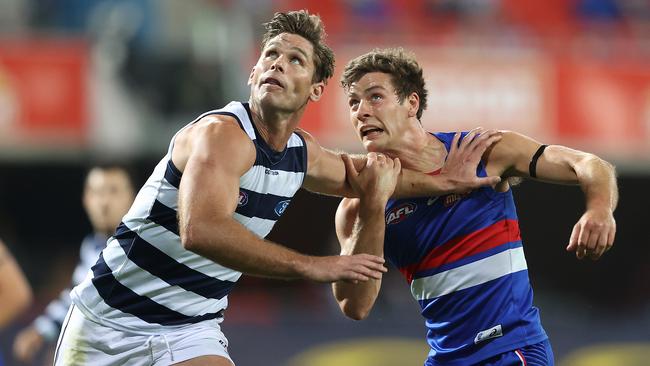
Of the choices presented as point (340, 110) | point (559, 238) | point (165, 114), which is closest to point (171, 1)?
point (165, 114)

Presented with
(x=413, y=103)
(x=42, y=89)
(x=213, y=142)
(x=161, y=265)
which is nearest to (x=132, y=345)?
(x=161, y=265)

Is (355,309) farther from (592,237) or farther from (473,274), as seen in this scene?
(592,237)

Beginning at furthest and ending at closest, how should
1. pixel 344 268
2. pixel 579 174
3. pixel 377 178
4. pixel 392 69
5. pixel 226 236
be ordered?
pixel 392 69 < pixel 377 178 < pixel 579 174 < pixel 344 268 < pixel 226 236

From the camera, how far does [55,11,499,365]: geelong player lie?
4.80 m

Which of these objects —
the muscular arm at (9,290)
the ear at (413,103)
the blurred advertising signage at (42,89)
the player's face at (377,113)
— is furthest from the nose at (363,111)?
the blurred advertising signage at (42,89)

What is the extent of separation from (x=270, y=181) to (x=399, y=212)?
3.04 ft

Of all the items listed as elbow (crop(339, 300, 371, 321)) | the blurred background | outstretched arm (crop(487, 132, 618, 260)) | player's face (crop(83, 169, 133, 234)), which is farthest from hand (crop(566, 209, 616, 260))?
the blurred background

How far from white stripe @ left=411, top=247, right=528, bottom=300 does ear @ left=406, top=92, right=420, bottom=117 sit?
0.97 meters

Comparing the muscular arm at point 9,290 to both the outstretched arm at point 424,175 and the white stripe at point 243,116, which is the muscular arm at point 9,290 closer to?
the outstretched arm at point 424,175

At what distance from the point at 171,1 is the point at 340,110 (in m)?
2.62

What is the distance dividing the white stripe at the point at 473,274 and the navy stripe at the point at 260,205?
0.92 meters

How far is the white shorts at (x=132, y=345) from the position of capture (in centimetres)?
496

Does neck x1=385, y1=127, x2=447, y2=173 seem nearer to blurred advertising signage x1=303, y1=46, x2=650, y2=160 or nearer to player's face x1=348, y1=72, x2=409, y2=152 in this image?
player's face x1=348, y1=72, x2=409, y2=152

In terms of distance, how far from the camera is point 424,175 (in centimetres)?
558
